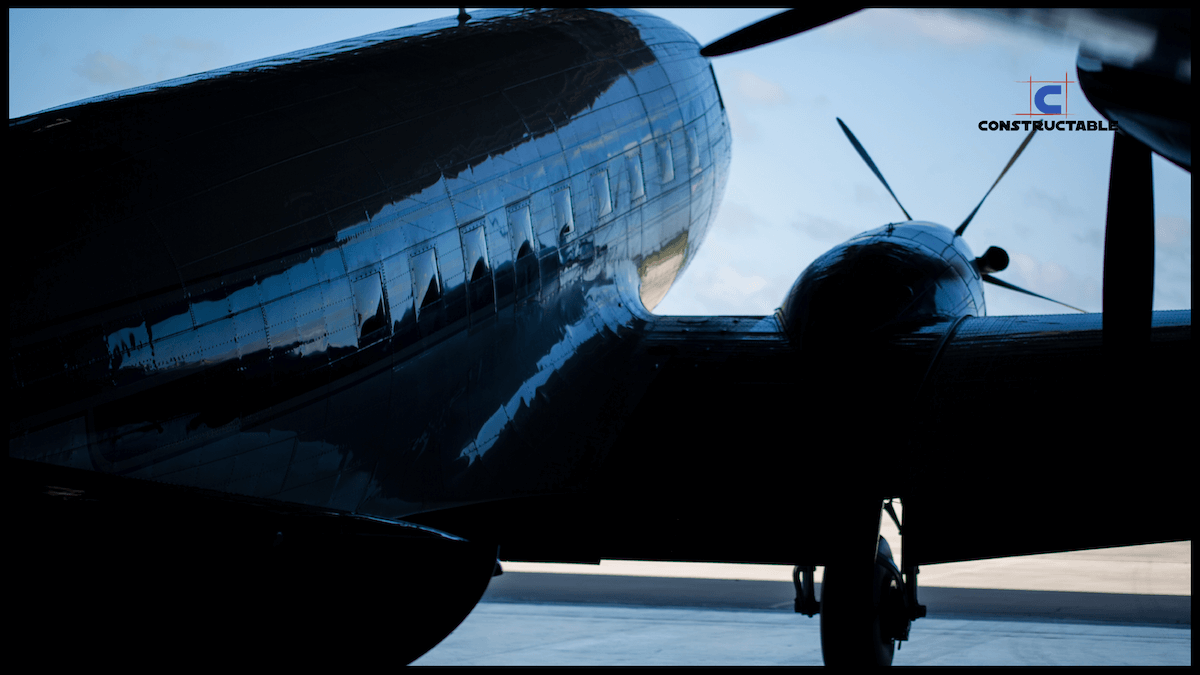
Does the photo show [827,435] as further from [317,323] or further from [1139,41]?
[1139,41]

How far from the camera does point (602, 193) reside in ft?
25.8

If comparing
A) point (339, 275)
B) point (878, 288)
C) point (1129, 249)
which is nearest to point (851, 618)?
point (878, 288)

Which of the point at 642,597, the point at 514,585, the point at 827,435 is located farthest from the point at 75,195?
the point at 514,585

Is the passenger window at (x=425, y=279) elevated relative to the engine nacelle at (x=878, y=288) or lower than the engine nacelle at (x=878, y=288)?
elevated

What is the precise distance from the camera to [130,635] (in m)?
2.31

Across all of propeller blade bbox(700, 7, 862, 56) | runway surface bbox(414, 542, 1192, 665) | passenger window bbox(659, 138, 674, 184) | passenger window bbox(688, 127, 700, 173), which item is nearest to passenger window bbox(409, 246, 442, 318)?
propeller blade bbox(700, 7, 862, 56)

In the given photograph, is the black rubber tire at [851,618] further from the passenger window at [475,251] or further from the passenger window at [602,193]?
the passenger window at [602,193]

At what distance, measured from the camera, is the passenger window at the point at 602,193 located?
7.74 metres

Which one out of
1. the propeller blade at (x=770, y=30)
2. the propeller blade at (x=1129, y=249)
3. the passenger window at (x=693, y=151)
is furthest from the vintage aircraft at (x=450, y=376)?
the propeller blade at (x=770, y=30)

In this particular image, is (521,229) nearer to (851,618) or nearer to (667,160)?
(667,160)

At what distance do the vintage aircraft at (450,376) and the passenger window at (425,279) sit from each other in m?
0.02

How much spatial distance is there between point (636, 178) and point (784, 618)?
8924 millimetres

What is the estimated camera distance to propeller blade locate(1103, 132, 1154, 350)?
191 inches

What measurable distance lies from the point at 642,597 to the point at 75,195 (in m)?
15.1
